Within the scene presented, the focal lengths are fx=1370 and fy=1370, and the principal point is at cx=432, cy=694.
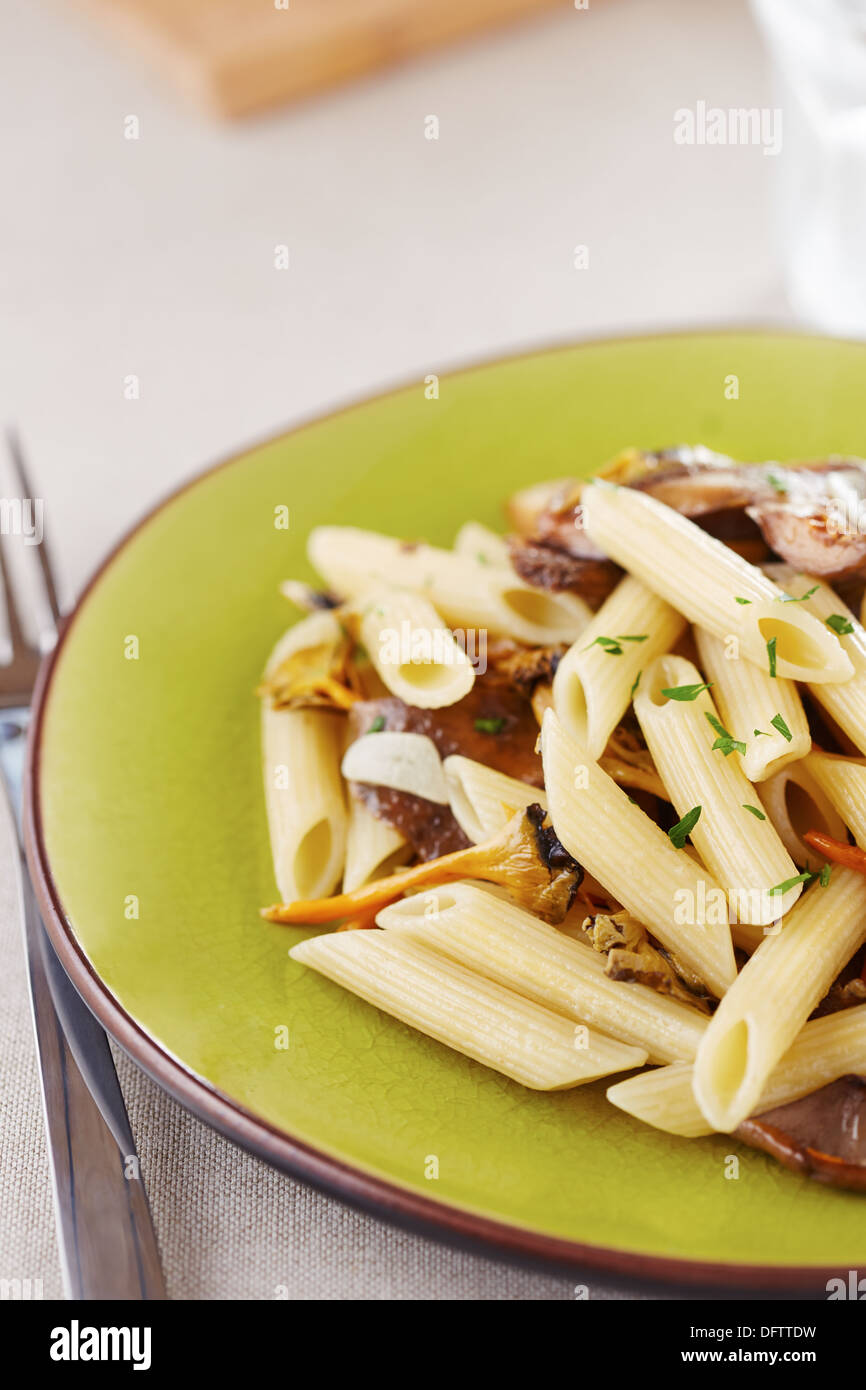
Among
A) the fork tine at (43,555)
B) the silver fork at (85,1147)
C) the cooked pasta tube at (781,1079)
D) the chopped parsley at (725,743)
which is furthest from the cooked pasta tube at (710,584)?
the fork tine at (43,555)

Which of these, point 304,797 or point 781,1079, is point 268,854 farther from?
point 781,1079

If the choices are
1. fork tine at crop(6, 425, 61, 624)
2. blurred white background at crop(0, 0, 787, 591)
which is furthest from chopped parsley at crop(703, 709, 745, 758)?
blurred white background at crop(0, 0, 787, 591)

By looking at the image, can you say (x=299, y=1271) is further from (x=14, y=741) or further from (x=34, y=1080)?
(x=14, y=741)

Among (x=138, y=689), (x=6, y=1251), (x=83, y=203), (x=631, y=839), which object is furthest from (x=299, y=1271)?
(x=83, y=203)

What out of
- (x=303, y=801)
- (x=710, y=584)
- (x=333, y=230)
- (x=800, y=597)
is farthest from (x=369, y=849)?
(x=333, y=230)

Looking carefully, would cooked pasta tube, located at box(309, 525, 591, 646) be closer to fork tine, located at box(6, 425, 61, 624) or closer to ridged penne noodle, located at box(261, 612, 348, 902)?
ridged penne noodle, located at box(261, 612, 348, 902)

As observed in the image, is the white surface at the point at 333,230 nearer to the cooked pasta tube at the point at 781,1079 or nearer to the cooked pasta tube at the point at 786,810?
the cooked pasta tube at the point at 786,810

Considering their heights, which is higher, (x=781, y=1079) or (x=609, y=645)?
(x=609, y=645)
